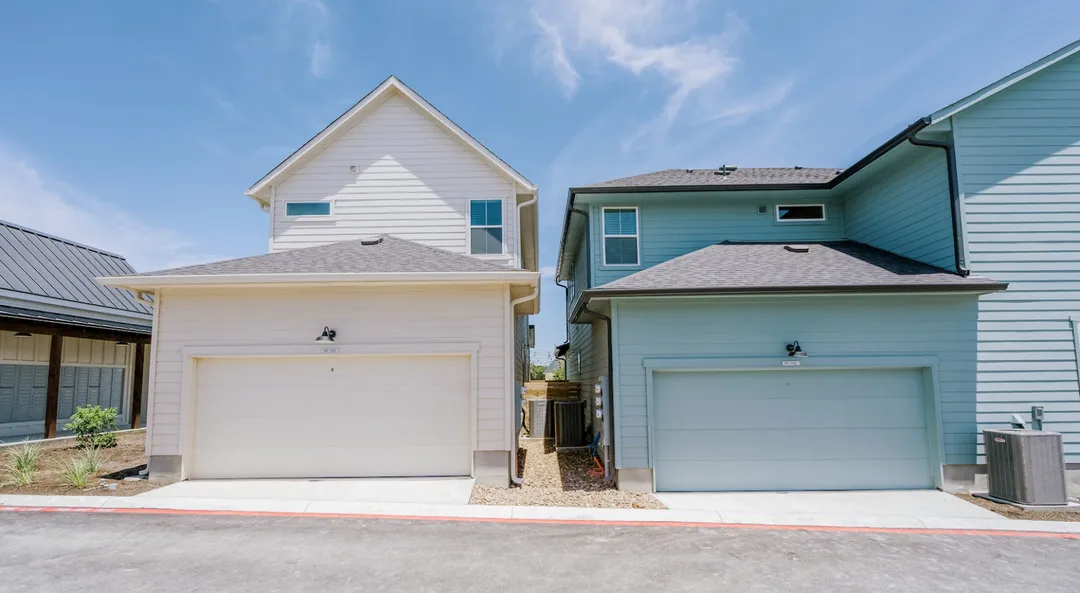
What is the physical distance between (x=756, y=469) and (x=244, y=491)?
780cm

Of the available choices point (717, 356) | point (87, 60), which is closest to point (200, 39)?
point (87, 60)

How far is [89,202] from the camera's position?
16.8m

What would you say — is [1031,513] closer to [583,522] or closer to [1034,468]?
[1034,468]

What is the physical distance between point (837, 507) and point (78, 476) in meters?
11.0

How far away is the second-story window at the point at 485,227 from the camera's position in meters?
11.8

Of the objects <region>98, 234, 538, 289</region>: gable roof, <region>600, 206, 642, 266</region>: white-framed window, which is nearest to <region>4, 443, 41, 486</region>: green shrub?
<region>98, 234, 538, 289</region>: gable roof

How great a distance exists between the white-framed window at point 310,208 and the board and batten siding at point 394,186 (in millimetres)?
93

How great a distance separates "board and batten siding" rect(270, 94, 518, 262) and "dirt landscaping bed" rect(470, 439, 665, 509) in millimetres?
4912

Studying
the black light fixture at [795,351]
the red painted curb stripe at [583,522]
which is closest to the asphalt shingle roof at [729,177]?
the black light fixture at [795,351]

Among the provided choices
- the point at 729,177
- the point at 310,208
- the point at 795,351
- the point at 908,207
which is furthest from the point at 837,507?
the point at 310,208

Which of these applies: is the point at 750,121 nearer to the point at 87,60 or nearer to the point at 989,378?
the point at 989,378

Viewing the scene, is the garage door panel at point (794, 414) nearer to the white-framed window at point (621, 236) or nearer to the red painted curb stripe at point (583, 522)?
the red painted curb stripe at point (583, 522)

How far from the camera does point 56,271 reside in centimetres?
1551

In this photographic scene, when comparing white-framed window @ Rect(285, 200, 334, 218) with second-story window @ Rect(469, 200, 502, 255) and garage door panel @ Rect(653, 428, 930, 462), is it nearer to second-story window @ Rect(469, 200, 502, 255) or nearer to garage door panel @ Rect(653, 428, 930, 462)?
second-story window @ Rect(469, 200, 502, 255)
